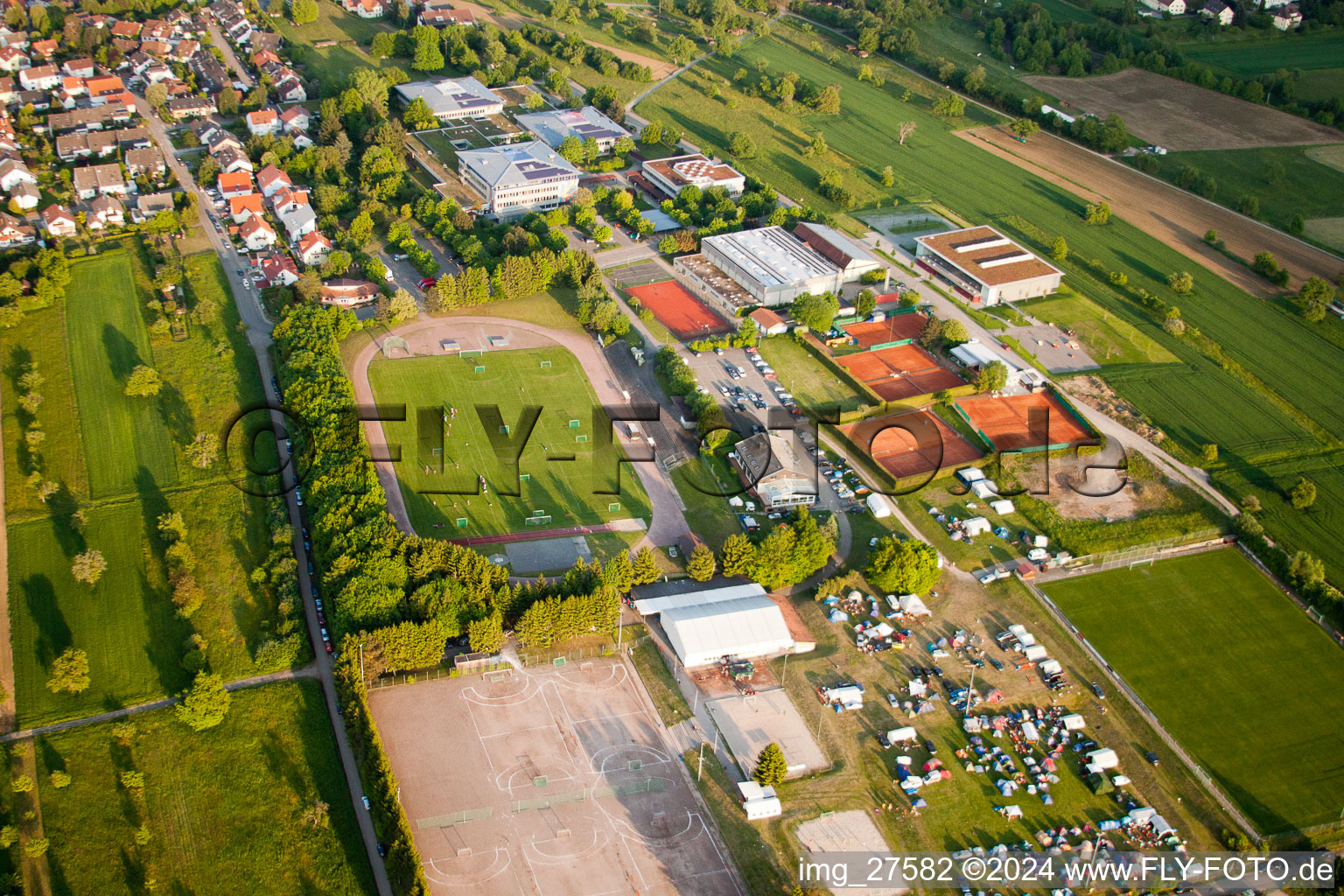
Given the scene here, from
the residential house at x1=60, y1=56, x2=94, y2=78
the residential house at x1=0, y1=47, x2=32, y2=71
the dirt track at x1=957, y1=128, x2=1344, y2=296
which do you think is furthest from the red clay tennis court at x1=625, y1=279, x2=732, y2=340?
the residential house at x1=0, y1=47, x2=32, y2=71

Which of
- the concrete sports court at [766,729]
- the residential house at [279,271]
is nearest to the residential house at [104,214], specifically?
the residential house at [279,271]

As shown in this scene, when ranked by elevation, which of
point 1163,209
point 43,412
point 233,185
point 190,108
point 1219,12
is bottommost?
point 43,412

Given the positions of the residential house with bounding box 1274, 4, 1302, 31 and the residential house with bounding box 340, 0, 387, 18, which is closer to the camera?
the residential house with bounding box 340, 0, 387, 18

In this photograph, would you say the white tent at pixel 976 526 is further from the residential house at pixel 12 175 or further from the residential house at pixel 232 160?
the residential house at pixel 12 175

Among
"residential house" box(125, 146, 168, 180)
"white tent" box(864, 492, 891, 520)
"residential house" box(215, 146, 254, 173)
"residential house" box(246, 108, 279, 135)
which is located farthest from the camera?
"residential house" box(246, 108, 279, 135)

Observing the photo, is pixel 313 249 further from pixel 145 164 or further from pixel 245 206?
pixel 145 164

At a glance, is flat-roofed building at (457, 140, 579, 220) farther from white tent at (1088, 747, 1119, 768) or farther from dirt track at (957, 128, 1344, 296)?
white tent at (1088, 747, 1119, 768)

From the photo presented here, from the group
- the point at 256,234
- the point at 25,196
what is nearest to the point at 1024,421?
the point at 256,234
